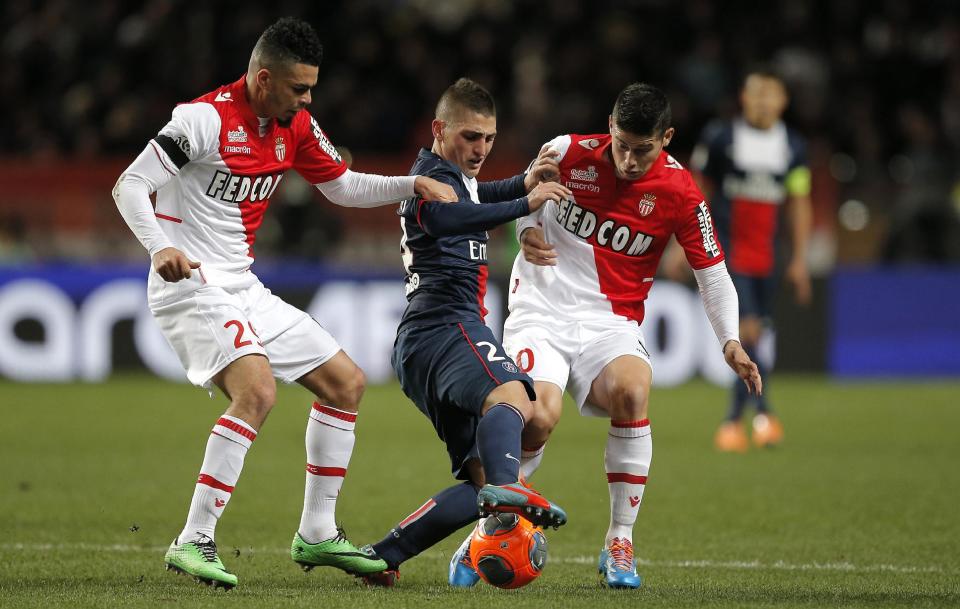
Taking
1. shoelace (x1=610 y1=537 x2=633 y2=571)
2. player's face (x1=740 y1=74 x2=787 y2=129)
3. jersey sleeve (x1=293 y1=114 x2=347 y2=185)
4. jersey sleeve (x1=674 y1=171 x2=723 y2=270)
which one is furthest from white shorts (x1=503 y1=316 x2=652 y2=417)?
player's face (x1=740 y1=74 x2=787 y2=129)

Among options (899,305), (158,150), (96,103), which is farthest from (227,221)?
(96,103)

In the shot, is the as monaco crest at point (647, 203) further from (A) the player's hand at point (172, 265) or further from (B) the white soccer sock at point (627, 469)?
(A) the player's hand at point (172, 265)

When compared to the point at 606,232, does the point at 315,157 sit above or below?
above

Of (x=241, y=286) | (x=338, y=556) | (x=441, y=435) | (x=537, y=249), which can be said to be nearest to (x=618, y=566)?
(x=441, y=435)

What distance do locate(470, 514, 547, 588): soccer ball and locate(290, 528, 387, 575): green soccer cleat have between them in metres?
0.51

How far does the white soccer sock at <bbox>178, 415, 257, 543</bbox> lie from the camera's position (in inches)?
207

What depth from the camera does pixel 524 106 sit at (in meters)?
17.0

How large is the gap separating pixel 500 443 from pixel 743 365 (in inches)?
42.4

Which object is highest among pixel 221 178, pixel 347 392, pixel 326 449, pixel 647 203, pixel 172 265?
pixel 221 178

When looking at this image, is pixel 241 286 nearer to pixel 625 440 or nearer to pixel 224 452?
pixel 224 452

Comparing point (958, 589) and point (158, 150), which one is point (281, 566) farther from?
point (958, 589)

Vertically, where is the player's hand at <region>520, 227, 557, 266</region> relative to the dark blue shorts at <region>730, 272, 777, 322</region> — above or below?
above

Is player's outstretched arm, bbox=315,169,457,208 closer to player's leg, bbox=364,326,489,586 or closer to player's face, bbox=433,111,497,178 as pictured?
player's face, bbox=433,111,497,178

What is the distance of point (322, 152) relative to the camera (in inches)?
231
